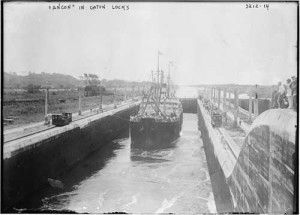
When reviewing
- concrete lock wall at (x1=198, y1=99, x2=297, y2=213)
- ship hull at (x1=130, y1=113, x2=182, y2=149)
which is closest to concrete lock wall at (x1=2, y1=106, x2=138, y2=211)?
ship hull at (x1=130, y1=113, x2=182, y2=149)

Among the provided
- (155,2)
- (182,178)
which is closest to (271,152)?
(155,2)

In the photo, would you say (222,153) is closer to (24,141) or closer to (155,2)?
(155,2)

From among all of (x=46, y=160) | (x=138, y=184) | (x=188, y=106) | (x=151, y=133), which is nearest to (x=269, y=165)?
(x=138, y=184)

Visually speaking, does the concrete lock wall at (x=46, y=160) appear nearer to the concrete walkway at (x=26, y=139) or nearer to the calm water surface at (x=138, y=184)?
the concrete walkway at (x=26, y=139)

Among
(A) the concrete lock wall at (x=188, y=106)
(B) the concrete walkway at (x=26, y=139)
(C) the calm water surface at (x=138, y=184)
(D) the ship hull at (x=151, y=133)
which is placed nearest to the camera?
(B) the concrete walkway at (x=26, y=139)

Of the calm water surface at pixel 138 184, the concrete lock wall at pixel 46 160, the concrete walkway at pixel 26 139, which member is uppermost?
the concrete walkway at pixel 26 139

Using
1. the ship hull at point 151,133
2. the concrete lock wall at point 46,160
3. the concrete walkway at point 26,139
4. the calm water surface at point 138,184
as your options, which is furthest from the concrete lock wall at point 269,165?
the ship hull at point 151,133

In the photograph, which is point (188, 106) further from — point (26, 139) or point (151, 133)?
point (26, 139)
